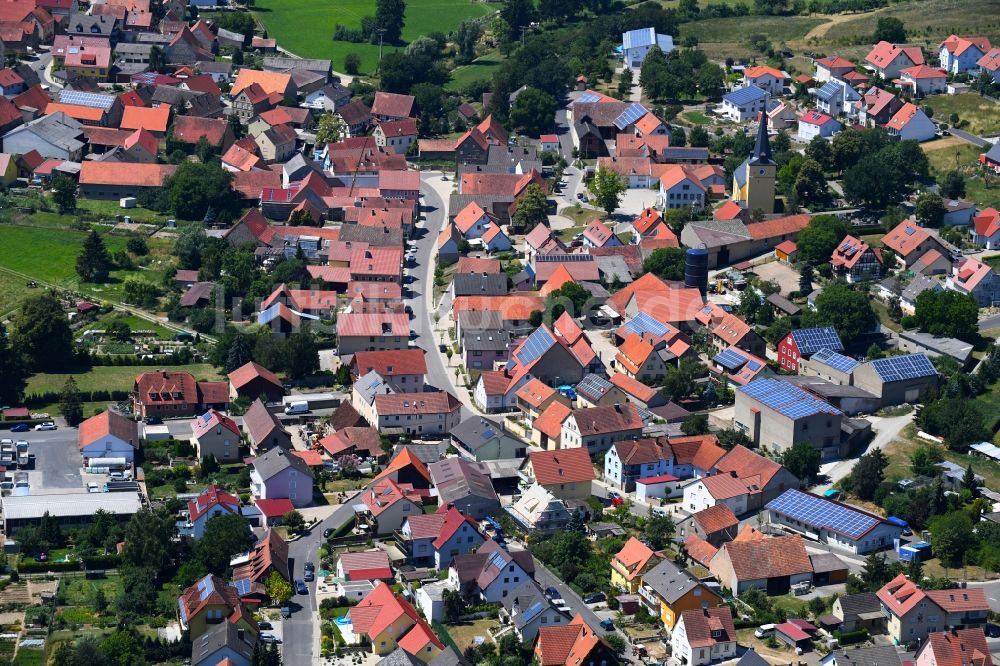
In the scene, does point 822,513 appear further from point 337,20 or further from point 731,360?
point 337,20

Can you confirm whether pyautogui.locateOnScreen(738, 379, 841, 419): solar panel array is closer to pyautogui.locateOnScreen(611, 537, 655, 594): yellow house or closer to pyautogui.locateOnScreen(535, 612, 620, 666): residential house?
pyautogui.locateOnScreen(611, 537, 655, 594): yellow house

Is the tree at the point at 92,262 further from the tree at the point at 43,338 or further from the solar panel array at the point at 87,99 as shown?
the solar panel array at the point at 87,99

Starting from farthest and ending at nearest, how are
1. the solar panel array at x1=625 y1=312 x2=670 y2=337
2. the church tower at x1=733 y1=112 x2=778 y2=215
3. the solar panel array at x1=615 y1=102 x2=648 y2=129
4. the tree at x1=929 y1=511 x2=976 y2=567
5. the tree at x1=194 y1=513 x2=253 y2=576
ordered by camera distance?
the solar panel array at x1=615 y1=102 x2=648 y2=129 < the church tower at x1=733 y1=112 x2=778 y2=215 < the solar panel array at x1=625 y1=312 x2=670 y2=337 < the tree at x1=929 y1=511 x2=976 y2=567 < the tree at x1=194 y1=513 x2=253 y2=576

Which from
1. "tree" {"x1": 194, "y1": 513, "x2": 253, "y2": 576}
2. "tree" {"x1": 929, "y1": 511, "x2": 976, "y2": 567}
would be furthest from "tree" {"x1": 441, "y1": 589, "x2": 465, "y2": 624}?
"tree" {"x1": 929, "y1": 511, "x2": 976, "y2": 567}

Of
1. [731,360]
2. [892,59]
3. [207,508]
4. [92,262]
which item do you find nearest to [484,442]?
[207,508]

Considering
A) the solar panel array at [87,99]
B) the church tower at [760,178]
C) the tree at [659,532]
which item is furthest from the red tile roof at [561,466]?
the solar panel array at [87,99]
